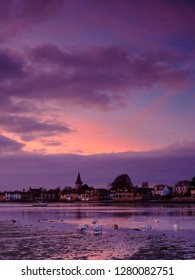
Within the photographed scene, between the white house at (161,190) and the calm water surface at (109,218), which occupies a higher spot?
the white house at (161,190)

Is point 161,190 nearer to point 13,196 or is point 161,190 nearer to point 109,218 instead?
point 13,196

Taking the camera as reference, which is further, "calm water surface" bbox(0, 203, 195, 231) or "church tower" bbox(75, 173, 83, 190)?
"church tower" bbox(75, 173, 83, 190)

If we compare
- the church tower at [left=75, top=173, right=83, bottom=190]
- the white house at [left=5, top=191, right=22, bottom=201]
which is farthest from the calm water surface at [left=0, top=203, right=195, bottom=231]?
the white house at [left=5, top=191, right=22, bottom=201]

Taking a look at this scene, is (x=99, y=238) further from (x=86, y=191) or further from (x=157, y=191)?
(x=86, y=191)

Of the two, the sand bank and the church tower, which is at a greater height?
the church tower

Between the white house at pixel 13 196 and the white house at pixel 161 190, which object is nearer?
the white house at pixel 161 190

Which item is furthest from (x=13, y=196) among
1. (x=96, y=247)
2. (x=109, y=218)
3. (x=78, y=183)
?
(x=96, y=247)

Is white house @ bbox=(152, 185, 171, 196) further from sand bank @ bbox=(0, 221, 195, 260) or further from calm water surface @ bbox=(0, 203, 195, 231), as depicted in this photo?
sand bank @ bbox=(0, 221, 195, 260)

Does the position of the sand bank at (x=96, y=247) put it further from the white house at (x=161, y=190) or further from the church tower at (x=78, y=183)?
the church tower at (x=78, y=183)

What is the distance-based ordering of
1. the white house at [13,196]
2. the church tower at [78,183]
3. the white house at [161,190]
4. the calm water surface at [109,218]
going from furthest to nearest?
the white house at [13,196]
the church tower at [78,183]
the white house at [161,190]
the calm water surface at [109,218]

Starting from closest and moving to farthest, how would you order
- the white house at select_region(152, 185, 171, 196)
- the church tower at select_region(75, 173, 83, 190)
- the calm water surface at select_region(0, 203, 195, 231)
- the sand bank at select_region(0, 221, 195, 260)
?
the sand bank at select_region(0, 221, 195, 260) → the calm water surface at select_region(0, 203, 195, 231) → the white house at select_region(152, 185, 171, 196) → the church tower at select_region(75, 173, 83, 190)

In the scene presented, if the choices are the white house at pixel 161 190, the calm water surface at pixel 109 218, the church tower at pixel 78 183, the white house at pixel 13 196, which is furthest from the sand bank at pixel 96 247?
the white house at pixel 13 196
